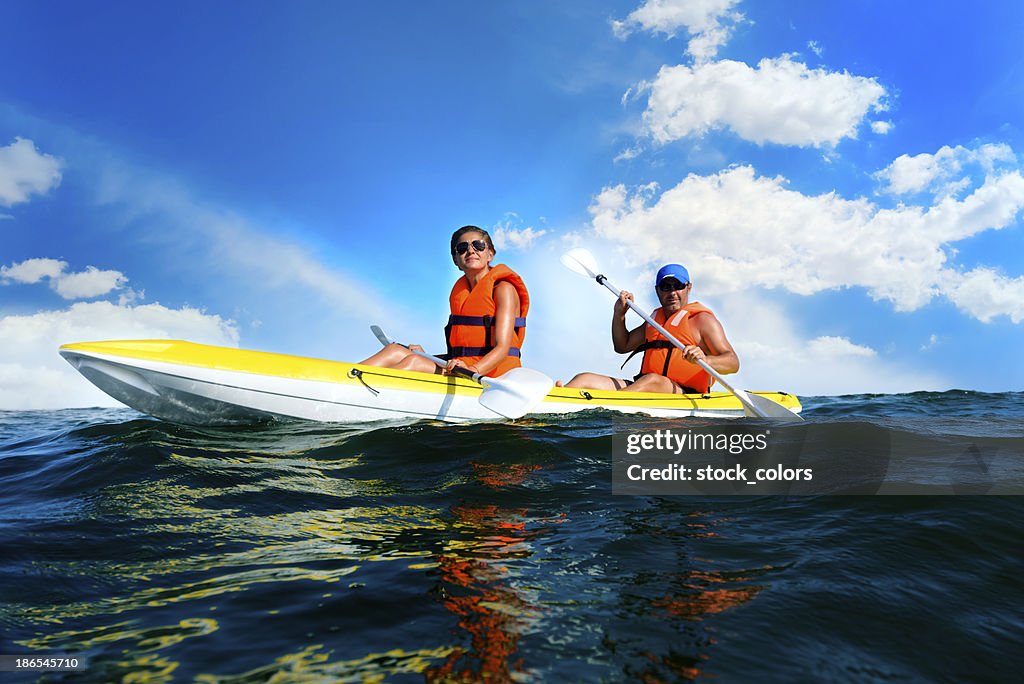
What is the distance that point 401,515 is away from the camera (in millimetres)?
3176

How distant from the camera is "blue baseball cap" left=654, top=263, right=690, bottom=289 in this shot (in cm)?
746

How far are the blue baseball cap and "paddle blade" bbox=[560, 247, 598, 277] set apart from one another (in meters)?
1.17

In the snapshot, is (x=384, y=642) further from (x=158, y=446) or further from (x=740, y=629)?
(x=158, y=446)

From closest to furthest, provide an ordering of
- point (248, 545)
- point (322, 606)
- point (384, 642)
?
point (384, 642), point (322, 606), point (248, 545)

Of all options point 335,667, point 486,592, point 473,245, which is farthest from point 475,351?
point 335,667

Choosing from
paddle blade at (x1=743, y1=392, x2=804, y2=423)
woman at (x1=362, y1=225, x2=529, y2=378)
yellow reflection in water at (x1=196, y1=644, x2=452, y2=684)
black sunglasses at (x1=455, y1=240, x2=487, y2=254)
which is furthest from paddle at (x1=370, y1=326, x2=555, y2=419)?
yellow reflection in water at (x1=196, y1=644, x2=452, y2=684)

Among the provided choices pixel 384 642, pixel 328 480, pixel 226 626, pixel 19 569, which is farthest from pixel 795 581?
pixel 19 569

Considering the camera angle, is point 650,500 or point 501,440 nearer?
point 650,500

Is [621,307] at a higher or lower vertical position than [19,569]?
higher

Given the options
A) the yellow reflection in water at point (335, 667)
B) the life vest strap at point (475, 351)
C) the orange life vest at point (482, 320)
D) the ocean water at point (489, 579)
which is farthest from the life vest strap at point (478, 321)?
the yellow reflection in water at point (335, 667)

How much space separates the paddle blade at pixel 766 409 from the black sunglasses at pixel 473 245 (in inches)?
150

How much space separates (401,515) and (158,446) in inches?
115

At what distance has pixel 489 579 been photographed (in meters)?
2.24

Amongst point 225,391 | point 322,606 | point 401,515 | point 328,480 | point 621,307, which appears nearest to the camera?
point 322,606
